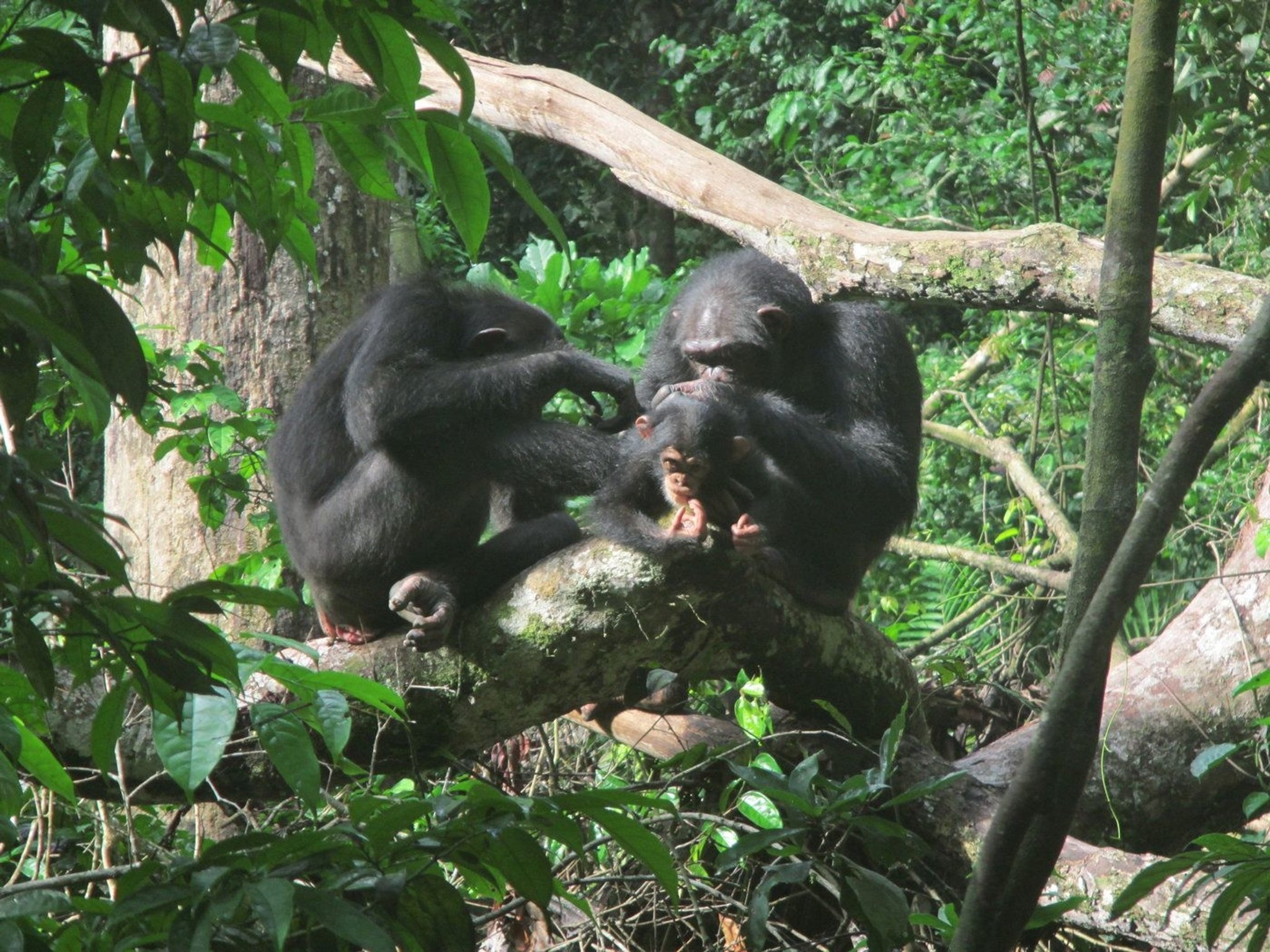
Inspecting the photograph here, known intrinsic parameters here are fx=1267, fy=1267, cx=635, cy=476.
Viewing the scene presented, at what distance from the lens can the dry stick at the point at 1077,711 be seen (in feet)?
3.20

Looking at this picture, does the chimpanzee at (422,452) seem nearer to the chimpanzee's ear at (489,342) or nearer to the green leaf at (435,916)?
the chimpanzee's ear at (489,342)

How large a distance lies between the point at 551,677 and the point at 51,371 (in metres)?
1.32

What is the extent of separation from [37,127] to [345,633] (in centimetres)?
237

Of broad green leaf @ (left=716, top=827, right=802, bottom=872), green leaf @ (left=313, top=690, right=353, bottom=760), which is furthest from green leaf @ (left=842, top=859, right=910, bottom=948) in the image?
green leaf @ (left=313, top=690, right=353, bottom=760)

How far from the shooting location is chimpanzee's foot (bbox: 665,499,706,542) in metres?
2.83

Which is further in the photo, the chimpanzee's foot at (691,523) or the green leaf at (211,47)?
the chimpanzee's foot at (691,523)

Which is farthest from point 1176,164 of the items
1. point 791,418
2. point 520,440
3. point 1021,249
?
point 520,440

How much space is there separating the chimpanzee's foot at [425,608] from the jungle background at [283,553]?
309 mm

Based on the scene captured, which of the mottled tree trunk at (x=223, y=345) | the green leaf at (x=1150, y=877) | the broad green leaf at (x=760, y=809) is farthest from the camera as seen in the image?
the mottled tree trunk at (x=223, y=345)

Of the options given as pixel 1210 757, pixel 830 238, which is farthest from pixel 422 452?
pixel 1210 757

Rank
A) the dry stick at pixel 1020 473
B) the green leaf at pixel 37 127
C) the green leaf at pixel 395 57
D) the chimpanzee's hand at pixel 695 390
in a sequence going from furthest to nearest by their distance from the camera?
the dry stick at pixel 1020 473 < the chimpanzee's hand at pixel 695 390 < the green leaf at pixel 395 57 < the green leaf at pixel 37 127

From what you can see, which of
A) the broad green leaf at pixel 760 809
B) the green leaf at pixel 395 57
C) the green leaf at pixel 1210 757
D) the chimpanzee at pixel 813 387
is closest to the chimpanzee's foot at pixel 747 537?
the chimpanzee at pixel 813 387

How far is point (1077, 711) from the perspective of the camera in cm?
104

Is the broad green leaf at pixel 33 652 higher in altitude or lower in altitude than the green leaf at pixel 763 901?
higher
